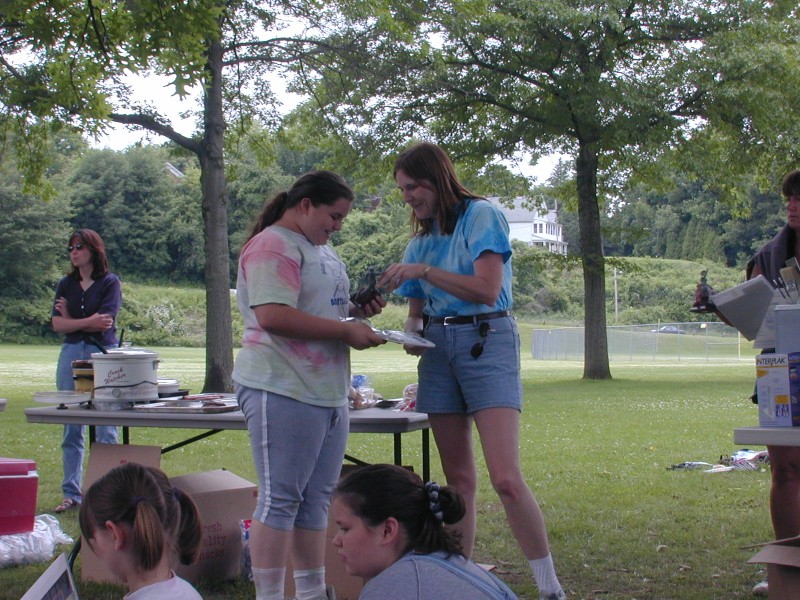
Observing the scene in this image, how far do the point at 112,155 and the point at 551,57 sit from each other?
4736cm

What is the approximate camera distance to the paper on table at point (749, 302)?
290 centimetres

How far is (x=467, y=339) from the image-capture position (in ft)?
11.0

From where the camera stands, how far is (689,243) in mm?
67125

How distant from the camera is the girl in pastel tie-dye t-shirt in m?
3.07

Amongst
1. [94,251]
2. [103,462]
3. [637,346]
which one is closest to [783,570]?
[103,462]

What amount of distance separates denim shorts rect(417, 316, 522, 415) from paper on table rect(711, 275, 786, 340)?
29.3 inches

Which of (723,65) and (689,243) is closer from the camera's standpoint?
(723,65)

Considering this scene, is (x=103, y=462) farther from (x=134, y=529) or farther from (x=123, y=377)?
(x=134, y=529)

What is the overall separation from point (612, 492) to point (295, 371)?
429cm

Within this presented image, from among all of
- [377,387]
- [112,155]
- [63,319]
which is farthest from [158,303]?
[63,319]

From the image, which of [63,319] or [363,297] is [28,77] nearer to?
[63,319]

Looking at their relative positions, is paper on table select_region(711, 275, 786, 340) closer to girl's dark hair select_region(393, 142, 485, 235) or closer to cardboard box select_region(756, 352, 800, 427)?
cardboard box select_region(756, 352, 800, 427)

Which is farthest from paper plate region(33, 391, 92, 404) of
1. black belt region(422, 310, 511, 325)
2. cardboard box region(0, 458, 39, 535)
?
black belt region(422, 310, 511, 325)

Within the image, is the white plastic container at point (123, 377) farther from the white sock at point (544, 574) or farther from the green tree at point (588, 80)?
the green tree at point (588, 80)
